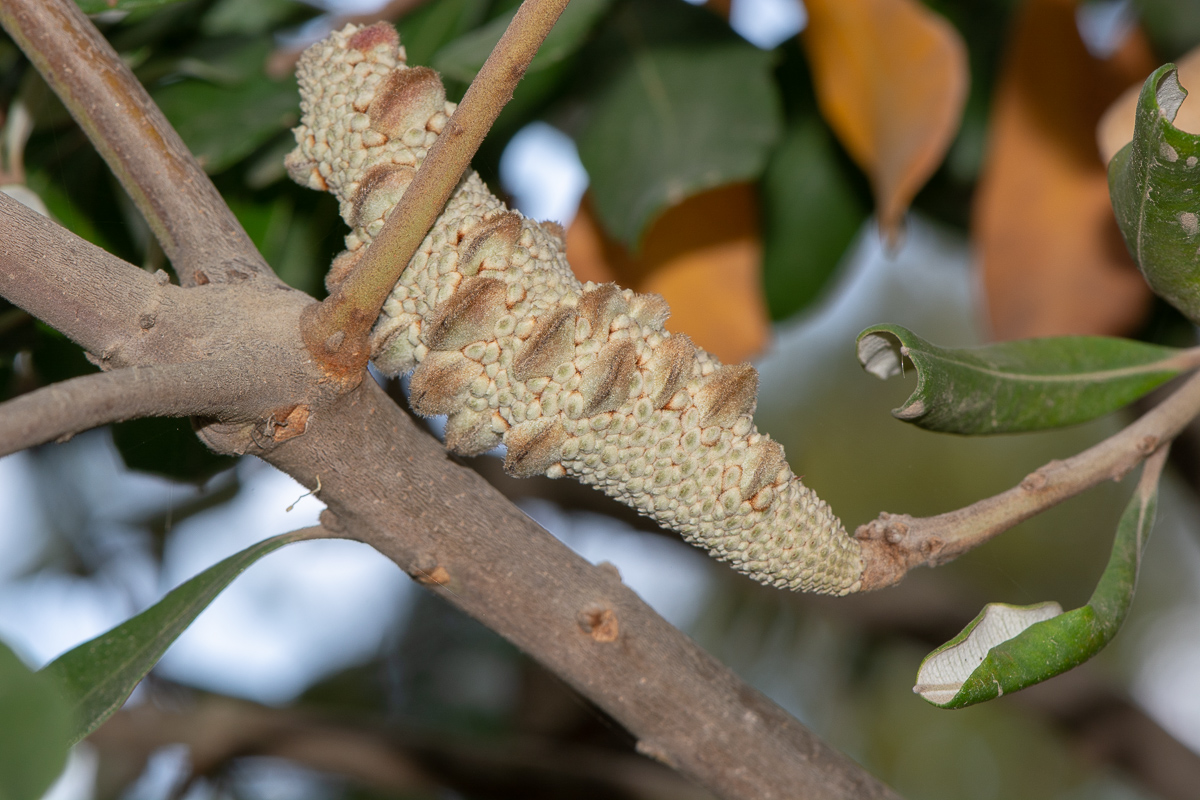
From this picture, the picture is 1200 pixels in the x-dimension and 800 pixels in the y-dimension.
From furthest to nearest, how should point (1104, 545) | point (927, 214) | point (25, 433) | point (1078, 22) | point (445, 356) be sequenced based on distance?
point (1104, 545) → point (927, 214) → point (1078, 22) → point (445, 356) → point (25, 433)

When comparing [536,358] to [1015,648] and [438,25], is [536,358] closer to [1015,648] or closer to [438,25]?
[1015,648]

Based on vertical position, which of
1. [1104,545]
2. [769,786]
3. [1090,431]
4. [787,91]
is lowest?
[1104,545]

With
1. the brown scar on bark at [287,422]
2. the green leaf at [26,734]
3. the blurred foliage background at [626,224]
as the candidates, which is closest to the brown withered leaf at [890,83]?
the blurred foliage background at [626,224]

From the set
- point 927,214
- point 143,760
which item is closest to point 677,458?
point 927,214

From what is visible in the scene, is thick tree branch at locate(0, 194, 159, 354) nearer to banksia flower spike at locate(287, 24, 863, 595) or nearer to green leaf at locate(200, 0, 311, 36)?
banksia flower spike at locate(287, 24, 863, 595)

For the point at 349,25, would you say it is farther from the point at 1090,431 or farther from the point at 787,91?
the point at 1090,431

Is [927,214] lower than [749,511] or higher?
lower

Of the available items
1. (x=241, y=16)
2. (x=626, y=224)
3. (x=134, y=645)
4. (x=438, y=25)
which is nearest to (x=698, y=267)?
(x=626, y=224)
